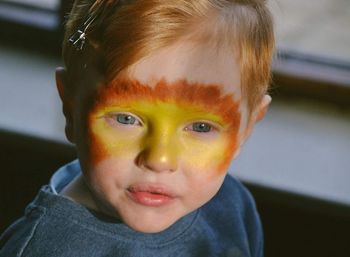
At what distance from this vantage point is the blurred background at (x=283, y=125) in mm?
1269

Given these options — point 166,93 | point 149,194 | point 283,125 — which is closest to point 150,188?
point 149,194

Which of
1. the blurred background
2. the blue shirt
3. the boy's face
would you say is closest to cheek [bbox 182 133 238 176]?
the boy's face

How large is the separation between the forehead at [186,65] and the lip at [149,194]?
13cm

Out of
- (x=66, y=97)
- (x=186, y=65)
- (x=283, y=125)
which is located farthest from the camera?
(x=283, y=125)

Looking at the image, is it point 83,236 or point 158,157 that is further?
point 83,236

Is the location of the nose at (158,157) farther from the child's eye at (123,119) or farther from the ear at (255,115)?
the ear at (255,115)

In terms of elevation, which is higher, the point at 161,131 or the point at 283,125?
the point at 161,131

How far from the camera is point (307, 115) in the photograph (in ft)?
4.62

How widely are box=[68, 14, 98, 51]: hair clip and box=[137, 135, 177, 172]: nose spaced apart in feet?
0.48

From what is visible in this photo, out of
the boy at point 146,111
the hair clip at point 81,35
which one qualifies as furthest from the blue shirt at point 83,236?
the hair clip at point 81,35

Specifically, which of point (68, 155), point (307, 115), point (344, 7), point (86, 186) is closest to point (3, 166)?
point (68, 155)

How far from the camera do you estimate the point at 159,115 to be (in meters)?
0.77

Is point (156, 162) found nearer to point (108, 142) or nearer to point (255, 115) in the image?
point (108, 142)

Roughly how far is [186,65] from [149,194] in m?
0.17
